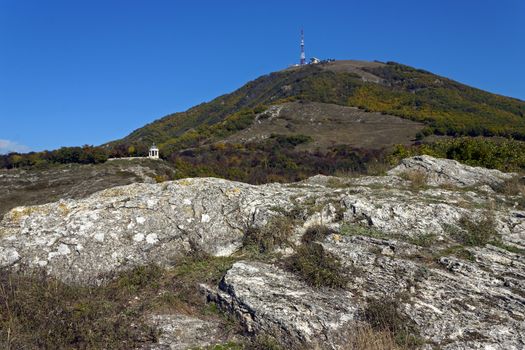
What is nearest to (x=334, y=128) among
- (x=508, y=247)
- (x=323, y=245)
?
(x=508, y=247)

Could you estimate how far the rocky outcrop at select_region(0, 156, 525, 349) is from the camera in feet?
18.0

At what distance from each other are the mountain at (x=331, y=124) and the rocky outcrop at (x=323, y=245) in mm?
6477

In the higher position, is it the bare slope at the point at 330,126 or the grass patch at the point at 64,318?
the bare slope at the point at 330,126

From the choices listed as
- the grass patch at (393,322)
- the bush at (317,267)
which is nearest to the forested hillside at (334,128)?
the bush at (317,267)

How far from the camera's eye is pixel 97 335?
4938 millimetres

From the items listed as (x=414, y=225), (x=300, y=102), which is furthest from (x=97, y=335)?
(x=300, y=102)

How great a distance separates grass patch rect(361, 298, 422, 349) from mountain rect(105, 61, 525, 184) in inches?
372

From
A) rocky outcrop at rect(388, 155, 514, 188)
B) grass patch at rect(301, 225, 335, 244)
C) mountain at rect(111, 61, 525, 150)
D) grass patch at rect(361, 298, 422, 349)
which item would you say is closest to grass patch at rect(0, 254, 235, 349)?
grass patch at rect(301, 225, 335, 244)

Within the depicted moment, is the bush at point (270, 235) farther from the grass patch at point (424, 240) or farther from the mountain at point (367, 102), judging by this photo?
the mountain at point (367, 102)

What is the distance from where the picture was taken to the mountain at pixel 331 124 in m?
63.7

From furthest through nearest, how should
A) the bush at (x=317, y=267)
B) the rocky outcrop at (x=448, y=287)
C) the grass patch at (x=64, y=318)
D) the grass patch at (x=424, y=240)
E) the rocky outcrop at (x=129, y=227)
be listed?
the grass patch at (x=424, y=240) → the rocky outcrop at (x=129, y=227) → the bush at (x=317, y=267) → the rocky outcrop at (x=448, y=287) → the grass patch at (x=64, y=318)

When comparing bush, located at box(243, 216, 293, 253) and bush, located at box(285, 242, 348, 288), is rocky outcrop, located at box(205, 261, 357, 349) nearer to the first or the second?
bush, located at box(285, 242, 348, 288)

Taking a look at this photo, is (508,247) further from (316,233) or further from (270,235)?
(270,235)

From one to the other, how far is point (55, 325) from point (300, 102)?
112 metres
